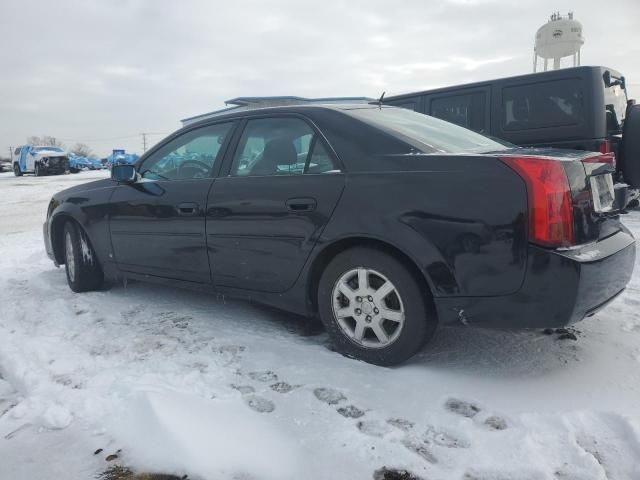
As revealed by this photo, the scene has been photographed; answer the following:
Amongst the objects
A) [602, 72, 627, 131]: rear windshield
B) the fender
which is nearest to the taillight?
the fender

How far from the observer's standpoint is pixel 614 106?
597 centimetres

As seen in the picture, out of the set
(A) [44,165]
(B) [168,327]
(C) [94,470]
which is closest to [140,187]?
(B) [168,327]

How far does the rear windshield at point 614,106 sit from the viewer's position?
19.1 feet

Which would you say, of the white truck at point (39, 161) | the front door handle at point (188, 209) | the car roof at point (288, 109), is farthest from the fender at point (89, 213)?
the white truck at point (39, 161)

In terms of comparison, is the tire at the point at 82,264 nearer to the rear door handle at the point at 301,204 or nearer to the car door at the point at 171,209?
the car door at the point at 171,209

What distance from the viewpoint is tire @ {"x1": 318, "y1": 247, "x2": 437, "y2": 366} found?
98.6 inches

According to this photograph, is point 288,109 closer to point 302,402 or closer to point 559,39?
point 302,402

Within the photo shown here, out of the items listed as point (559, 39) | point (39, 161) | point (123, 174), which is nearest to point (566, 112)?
point (123, 174)

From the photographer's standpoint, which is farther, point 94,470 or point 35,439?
point 35,439

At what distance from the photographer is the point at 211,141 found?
3.50 meters

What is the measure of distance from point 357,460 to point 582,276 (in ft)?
4.14

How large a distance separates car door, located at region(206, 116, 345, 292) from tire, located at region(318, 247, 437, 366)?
0.78 ft

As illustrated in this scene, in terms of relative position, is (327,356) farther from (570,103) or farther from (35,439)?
(570,103)

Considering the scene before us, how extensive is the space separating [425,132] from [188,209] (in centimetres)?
165
